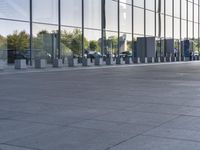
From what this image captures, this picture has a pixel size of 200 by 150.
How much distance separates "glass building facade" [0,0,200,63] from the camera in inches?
1219

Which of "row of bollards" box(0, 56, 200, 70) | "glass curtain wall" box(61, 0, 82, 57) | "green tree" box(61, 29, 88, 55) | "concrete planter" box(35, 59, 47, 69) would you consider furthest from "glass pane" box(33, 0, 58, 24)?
"concrete planter" box(35, 59, 47, 69)

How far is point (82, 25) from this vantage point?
37.4m

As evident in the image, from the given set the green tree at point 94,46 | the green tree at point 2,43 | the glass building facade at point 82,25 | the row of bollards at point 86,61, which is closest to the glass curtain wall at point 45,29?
the glass building facade at point 82,25

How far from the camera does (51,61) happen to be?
3469 cm

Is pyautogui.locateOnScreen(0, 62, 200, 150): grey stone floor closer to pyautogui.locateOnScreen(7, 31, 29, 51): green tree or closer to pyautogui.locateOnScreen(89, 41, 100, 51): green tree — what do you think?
pyautogui.locateOnScreen(7, 31, 29, 51): green tree

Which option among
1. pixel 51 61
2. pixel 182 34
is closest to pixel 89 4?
pixel 51 61

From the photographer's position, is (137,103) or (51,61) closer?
(137,103)

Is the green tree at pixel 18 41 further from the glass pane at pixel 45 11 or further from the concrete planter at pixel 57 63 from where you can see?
the concrete planter at pixel 57 63

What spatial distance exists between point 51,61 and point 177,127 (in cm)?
2827

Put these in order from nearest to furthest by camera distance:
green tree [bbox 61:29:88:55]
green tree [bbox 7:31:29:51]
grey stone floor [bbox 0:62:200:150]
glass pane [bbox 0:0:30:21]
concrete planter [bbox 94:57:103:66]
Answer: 1. grey stone floor [bbox 0:62:200:150]
2. glass pane [bbox 0:0:30:21]
3. green tree [bbox 7:31:29:51]
4. green tree [bbox 61:29:88:55]
5. concrete planter [bbox 94:57:103:66]

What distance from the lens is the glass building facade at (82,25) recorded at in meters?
31.0

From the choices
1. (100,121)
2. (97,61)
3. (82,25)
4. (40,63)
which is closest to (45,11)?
(82,25)

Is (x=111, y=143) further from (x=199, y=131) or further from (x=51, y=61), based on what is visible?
(x=51, y=61)

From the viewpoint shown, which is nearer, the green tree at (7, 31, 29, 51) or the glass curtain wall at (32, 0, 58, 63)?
the green tree at (7, 31, 29, 51)
